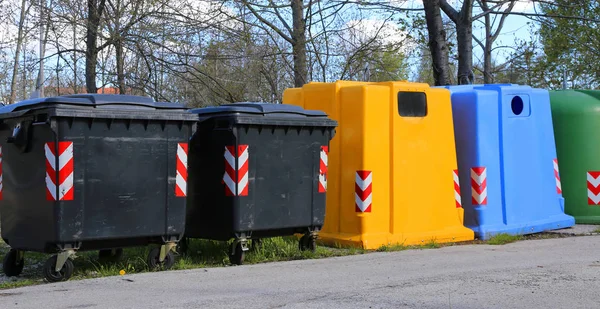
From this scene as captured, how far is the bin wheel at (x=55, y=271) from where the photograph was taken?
6.84 meters

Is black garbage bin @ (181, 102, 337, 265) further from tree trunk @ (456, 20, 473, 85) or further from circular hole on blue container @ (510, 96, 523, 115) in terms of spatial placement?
tree trunk @ (456, 20, 473, 85)

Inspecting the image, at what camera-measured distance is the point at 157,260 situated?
7574 millimetres

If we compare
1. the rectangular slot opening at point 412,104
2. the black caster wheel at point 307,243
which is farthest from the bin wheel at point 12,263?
the rectangular slot opening at point 412,104

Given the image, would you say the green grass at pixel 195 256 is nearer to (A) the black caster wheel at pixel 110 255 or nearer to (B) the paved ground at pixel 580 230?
(A) the black caster wheel at pixel 110 255

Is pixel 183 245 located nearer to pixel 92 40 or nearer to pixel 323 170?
pixel 323 170

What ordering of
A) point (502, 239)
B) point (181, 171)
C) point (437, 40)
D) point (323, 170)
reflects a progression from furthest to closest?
1. point (437, 40)
2. point (502, 239)
3. point (323, 170)
4. point (181, 171)

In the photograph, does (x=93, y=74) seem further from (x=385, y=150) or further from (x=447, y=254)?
(x=447, y=254)

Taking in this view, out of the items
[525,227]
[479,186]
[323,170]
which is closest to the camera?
[323,170]

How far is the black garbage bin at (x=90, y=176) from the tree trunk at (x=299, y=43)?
9.90 meters

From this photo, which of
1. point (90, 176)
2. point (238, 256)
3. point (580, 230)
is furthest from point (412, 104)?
point (90, 176)

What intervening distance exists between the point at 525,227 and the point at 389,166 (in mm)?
2493

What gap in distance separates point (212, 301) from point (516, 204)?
19.8 ft

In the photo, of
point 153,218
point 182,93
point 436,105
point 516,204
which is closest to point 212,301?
point 153,218

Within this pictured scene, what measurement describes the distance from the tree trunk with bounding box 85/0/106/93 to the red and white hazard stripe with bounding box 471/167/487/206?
24.7 feet
